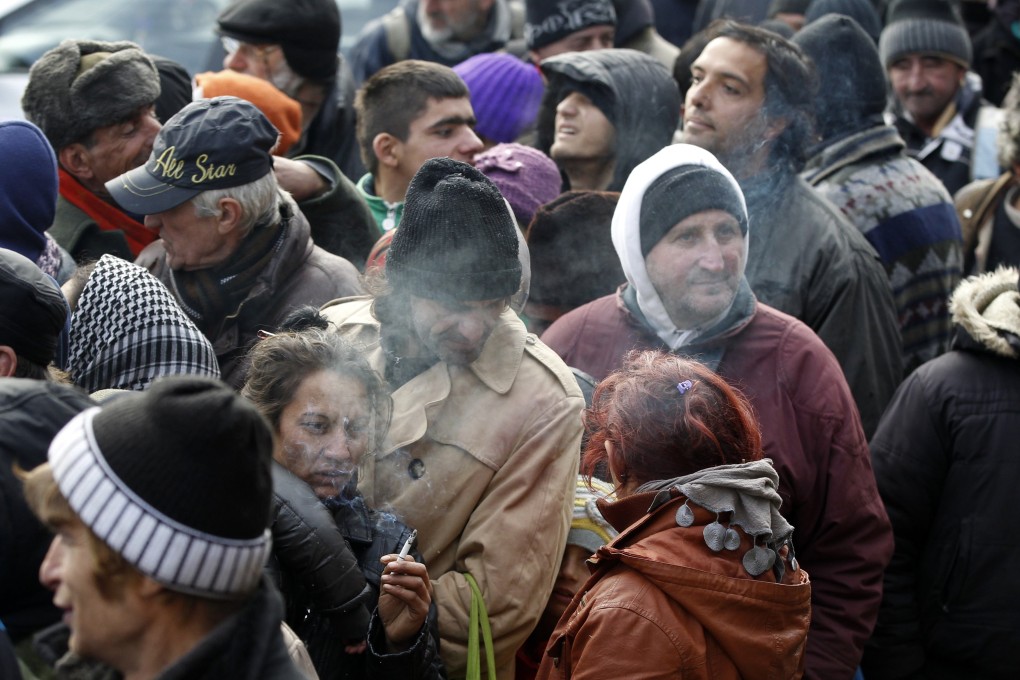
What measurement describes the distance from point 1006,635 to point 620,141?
243 cm

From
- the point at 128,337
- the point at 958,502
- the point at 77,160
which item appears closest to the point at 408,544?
the point at 128,337

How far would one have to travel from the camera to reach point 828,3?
257 inches

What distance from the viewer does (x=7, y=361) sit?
2635mm

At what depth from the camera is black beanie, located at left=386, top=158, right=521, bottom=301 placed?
9.91 ft

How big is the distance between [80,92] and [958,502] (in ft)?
10.3

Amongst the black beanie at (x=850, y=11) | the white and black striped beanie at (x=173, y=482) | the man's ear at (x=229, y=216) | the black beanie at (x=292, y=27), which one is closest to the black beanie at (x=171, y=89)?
the black beanie at (x=292, y=27)

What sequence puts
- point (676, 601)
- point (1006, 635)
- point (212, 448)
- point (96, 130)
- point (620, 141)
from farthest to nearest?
point (620, 141) < point (96, 130) < point (1006, 635) < point (676, 601) < point (212, 448)

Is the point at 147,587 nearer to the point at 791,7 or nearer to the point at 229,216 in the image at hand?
the point at 229,216

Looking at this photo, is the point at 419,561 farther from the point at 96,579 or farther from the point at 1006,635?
the point at 1006,635

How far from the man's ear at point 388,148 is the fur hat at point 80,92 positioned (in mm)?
858

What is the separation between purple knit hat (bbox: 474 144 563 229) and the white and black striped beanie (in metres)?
2.67

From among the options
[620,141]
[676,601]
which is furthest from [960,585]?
[620,141]

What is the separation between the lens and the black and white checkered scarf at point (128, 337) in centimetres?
308

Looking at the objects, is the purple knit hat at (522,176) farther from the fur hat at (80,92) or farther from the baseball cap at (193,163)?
the fur hat at (80,92)
